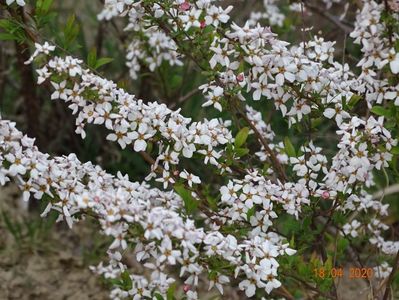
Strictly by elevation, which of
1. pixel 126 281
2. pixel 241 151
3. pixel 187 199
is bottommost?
pixel 126 281

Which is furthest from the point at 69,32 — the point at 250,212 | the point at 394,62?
the point at 394,62

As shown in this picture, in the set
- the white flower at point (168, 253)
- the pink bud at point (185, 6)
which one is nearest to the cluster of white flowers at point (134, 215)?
the white flower at point (168, 253)

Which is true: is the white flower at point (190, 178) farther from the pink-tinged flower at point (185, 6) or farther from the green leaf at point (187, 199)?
the pink-tinged flower at point (185, 6)

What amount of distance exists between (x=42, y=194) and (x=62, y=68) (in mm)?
467

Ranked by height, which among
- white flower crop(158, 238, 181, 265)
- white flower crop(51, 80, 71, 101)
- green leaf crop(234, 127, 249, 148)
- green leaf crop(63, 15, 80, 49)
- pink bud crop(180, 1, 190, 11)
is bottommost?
white flower crop(158, 238, 181, 265)

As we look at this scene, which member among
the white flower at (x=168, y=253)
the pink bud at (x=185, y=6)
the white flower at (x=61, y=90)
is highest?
the pink bud at (x=185, y=6)

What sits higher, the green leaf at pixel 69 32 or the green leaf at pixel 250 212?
the green leaf at pixel 69 32

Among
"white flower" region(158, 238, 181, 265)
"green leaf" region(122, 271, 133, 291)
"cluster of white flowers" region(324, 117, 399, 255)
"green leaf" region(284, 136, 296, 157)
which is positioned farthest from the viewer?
"green leaf" region(284, 136, 296, 157)

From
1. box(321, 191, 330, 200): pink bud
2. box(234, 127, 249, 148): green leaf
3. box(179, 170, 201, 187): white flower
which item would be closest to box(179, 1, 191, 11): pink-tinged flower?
box(234, 127, 249, 148): green leaf

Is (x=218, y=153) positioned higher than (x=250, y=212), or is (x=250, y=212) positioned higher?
(x=218, y=153)

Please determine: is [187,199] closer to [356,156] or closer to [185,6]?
[356,156]

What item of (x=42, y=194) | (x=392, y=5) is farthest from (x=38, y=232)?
(x=392, y=5)
